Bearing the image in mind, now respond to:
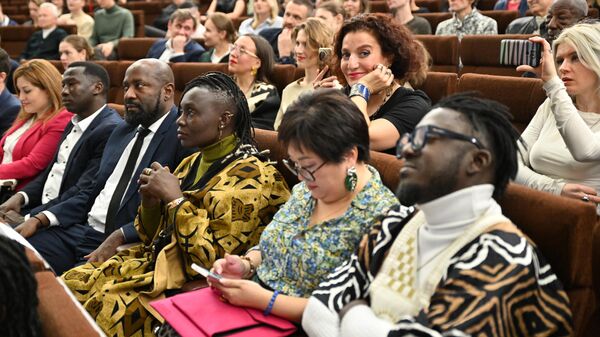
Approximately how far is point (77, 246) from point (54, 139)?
706 mm

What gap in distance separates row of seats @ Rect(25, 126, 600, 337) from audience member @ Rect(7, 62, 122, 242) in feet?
5.03

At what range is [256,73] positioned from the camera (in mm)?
3557

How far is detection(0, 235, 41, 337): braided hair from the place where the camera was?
1.17 metres

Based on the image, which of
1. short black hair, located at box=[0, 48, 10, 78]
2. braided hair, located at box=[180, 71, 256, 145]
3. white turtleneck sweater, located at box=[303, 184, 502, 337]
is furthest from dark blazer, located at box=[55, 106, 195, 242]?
short black hair, located at box=[0, 48, 10, 78]

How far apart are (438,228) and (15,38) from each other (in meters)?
6.50

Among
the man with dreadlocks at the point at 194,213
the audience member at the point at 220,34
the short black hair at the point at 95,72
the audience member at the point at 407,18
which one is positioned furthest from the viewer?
the audience member at the point at 407,18

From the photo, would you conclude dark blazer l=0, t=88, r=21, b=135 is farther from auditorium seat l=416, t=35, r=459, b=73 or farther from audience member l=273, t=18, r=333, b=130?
auditorium seat l=416, t=35, r=459, b=73

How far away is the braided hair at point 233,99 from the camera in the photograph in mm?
2166

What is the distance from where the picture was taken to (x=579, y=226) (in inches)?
52.4

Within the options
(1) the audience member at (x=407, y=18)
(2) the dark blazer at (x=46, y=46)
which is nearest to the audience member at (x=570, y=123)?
(1) the audience member at (x=407, y=18)

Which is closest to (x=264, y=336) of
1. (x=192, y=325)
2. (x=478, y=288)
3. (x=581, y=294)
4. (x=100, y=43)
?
(x=192, y=325)

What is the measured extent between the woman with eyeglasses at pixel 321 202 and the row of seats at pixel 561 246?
0.28 m

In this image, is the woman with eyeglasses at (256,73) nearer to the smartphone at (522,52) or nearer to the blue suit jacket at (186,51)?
the smartphone at (522,52)

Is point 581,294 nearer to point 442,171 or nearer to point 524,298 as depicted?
point 524,298
